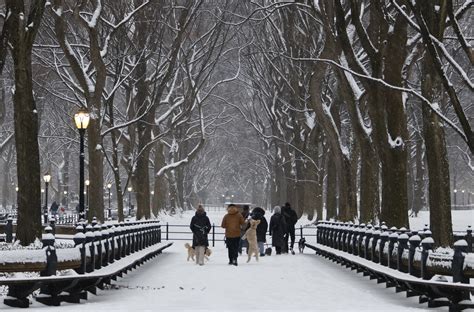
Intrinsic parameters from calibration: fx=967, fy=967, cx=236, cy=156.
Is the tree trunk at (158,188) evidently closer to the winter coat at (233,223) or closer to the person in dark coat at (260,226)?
the person in dark coat at (260,226)

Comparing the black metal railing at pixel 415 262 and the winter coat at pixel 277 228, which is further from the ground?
the winter coat at pixel 277 228

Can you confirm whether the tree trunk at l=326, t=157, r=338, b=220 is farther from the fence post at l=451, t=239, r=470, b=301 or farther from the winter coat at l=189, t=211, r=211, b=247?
the fence post at l=451, t=239, r=470, b=301

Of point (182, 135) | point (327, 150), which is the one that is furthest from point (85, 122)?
point (182, 135)

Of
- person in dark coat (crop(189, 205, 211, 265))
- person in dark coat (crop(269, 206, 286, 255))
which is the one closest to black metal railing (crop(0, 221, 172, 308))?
person in dark coat (crop(189, 205, 211, 265))

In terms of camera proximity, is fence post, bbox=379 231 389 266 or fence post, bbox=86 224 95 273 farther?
fence post, bbox=379 231 389 266

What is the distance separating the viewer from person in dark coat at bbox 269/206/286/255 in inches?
1260

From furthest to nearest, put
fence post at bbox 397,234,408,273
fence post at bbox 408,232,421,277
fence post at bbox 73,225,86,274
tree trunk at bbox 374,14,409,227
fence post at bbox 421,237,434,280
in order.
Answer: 1. tree trunk at bbox 374,14,409,227
2. fence post at bbox 397,234,408,273
3. fence post at bbox 408,232,421,277
4. fence post at bbox 73,225,86,274
5. fence post at bbox 421,237,434,280

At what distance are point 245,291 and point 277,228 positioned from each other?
14441 millimetres

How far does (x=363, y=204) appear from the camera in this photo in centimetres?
3353

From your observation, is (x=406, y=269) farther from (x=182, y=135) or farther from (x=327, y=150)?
(x=182, y=135)

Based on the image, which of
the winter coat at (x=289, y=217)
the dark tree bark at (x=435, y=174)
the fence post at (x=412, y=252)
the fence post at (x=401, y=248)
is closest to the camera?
the fence post at (x=412, y=252)

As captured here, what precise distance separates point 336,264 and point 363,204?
5930 millimetres

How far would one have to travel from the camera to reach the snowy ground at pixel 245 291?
50.4ft

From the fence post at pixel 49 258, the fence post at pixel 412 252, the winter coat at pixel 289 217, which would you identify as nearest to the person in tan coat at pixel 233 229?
the winter coat at pixel 289 217
